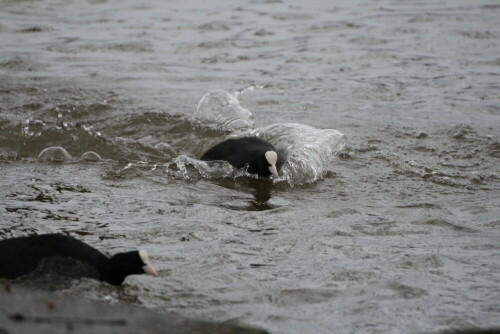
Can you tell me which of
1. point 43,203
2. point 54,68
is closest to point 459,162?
point 43,203

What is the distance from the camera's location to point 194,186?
832 cm

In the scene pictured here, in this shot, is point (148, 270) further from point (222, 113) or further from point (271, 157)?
point (222, 113)

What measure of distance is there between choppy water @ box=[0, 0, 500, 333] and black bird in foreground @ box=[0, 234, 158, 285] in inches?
5.7

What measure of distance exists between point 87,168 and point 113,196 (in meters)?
1.11

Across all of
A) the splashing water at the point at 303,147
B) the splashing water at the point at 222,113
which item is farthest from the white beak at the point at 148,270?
the splashing water at the point at 222,113

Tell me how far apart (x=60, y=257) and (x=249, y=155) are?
3610 mm

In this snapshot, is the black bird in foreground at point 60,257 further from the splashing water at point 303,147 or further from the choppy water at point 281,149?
the splashing water at point 303,147

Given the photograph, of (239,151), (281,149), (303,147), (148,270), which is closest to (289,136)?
(281,149)

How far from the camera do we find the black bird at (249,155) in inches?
337

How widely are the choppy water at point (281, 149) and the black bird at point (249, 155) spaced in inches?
5.1

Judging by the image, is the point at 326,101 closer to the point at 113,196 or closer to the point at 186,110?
the point at 186,110

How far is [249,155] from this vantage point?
8.74 m

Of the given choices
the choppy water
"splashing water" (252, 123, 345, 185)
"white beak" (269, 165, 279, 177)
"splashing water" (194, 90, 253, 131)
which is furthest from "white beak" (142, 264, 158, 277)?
"splashing water" (194, 90, 253, 131)

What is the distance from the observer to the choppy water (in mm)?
5707
